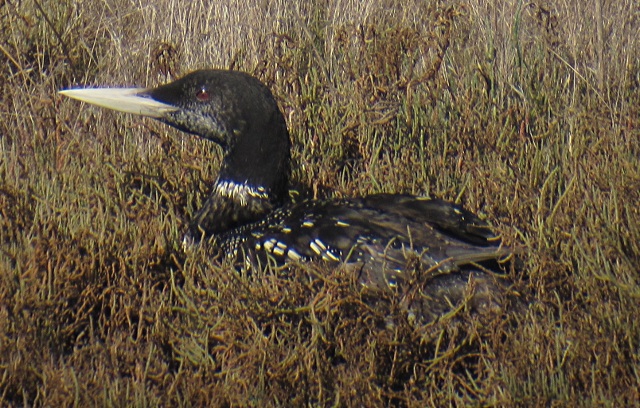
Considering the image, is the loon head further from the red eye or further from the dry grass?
the dry grass

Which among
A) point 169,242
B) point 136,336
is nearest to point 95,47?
point 169,242

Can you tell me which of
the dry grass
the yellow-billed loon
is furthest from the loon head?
the dry grass

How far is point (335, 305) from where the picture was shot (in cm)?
372

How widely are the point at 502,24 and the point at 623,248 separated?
7.89ft

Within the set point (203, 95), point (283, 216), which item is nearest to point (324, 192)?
point (283, 216)

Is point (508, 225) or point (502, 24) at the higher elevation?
point (502, 24)

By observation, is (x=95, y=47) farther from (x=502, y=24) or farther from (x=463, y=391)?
(x=463, y=391)

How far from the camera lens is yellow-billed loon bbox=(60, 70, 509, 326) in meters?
3.99

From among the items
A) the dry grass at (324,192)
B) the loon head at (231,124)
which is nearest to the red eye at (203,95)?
the loon head at (231,124)

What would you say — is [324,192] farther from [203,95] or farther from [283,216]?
[203,95]

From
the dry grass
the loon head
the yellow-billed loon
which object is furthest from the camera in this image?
the loon head

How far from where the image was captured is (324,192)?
16.5ft

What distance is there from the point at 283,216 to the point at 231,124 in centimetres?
53

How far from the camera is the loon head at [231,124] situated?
14.9 ft
